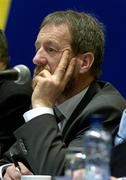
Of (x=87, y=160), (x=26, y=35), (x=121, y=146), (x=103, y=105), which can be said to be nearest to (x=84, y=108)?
(x=103, y=105)

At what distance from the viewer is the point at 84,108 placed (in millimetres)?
1888

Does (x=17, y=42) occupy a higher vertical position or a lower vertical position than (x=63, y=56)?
lower

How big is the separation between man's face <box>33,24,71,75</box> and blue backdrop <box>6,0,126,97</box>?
25.4 inches

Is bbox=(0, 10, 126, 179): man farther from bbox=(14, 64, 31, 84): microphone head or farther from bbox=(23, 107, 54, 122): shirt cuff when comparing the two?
bbox=(14, 64, 31, 84): microphone head

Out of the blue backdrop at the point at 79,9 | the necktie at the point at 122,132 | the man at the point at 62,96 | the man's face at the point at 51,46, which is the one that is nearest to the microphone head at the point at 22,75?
the man at the point at 62,96

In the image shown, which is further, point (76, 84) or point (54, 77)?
point (76, 84)

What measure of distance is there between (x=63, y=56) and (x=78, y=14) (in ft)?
0.71

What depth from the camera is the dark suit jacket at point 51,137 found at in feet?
5.40

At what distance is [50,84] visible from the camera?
1.85 meters

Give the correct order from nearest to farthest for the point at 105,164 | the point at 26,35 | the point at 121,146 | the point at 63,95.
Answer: the point at 105,164, the point at 121,146, the point at 63,95, the point at 26,35

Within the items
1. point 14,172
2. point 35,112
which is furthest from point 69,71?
point 14,172

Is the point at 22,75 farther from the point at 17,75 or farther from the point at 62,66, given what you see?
the point at 62,66

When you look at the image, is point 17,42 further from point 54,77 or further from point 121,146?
point 121,146

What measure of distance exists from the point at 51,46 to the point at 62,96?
19 cm
